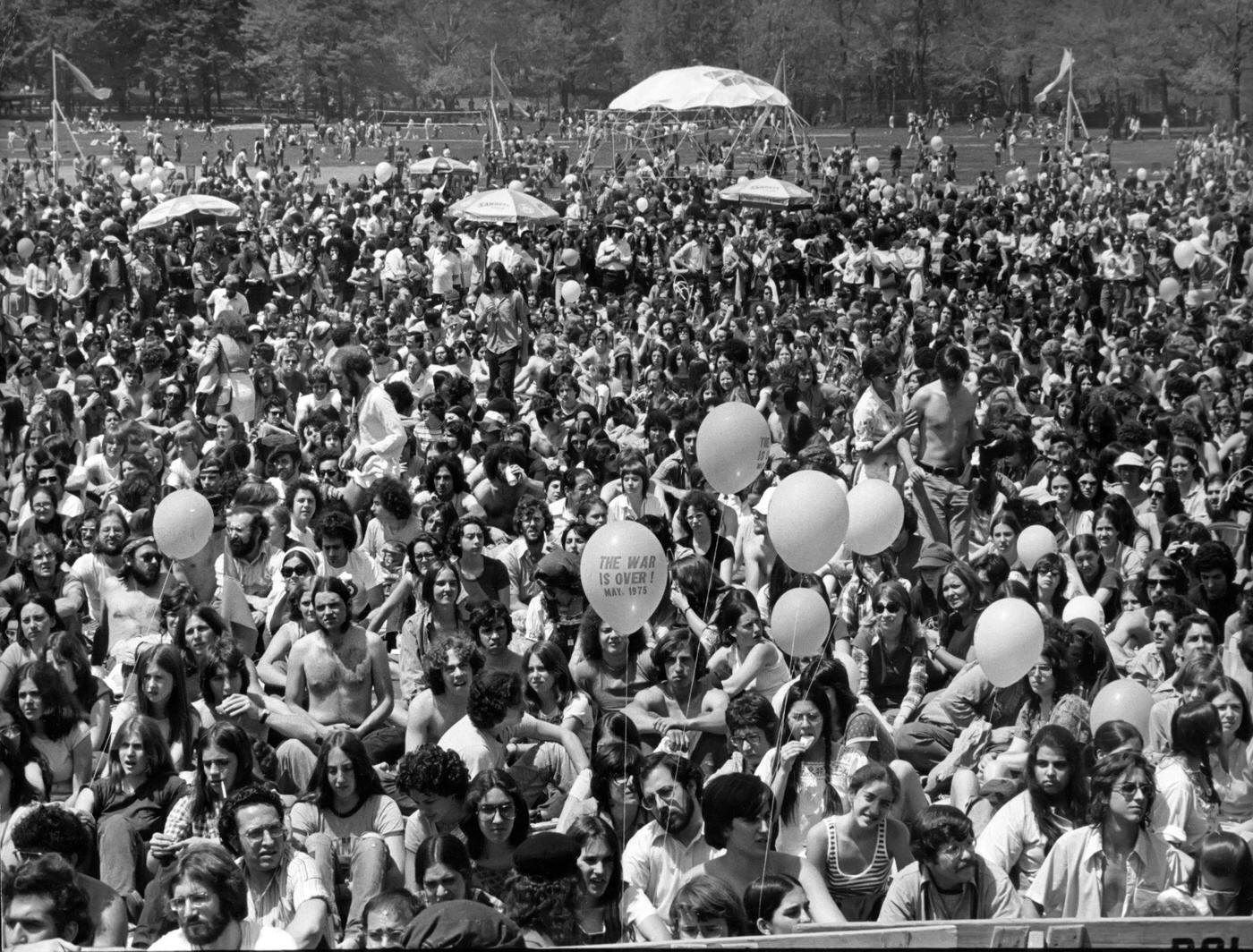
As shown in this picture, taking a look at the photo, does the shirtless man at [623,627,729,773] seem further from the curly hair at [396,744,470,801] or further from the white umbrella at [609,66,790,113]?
the white umbrella at [609,66,790,113]

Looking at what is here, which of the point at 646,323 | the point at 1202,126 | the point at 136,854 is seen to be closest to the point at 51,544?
the point at 136,854

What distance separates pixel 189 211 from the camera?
22797 millimetres

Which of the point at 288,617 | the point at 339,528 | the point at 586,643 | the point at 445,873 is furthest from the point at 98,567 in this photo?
the point at 445,873

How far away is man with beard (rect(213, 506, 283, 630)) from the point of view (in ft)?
28.8

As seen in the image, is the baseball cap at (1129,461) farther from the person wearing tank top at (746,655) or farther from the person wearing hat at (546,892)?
the person wearing hat at (546,892)

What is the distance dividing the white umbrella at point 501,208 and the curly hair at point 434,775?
16.9m

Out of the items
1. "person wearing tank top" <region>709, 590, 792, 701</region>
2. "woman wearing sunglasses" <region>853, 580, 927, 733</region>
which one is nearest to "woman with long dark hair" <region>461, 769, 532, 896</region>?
"person wearing tank top" <region>709, 590, 792, 701</region>

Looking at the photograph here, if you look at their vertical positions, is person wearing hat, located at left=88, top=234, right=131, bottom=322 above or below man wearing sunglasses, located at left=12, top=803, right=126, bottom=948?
above

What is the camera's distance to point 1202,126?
66.9m

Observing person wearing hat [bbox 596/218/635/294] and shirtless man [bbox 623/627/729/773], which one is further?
person wearing hat [bbox 596/218/635/294]

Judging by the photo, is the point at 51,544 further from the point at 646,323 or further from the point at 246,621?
the point at 646,323

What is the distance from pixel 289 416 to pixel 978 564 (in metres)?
6.54

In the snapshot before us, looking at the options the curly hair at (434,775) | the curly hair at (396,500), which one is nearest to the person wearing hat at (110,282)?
the curly hair at (396,500)

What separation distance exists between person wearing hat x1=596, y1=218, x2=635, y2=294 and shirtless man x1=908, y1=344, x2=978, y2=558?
39.8ft
